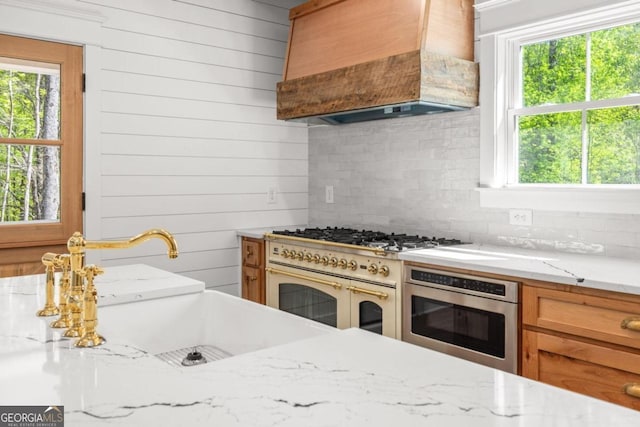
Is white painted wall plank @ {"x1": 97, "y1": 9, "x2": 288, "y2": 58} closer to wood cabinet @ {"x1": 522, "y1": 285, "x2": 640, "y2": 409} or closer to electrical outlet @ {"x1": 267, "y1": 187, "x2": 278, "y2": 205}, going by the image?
electrical outlet @ {"x1": 267, "y1": 187, "x2": 278, "y2": 205}

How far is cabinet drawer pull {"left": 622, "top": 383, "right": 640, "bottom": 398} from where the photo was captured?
74.4 inches

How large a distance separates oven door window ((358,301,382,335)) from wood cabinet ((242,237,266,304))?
959 mm

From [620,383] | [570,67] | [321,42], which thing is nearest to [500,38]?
[570,67]

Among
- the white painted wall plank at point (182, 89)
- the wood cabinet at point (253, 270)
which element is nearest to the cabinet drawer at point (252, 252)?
the wood cabinet at point (253, 270)

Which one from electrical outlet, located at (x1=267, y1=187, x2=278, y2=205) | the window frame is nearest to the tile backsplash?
electrical outlet, located at (x1=267, y1=187, x2=278, y2=205)

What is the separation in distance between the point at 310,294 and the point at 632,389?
74.4 inches

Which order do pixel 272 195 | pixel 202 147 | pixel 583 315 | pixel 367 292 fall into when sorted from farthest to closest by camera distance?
pixel 272 195
pixel 202 147
pixel 367 292
pixel 583 315

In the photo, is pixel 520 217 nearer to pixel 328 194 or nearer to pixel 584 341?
pixel 584 341

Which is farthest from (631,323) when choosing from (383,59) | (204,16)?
(204,16)

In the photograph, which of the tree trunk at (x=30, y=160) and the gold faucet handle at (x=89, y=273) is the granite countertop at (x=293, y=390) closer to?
the gold faucet handle at (x=89, y=273)

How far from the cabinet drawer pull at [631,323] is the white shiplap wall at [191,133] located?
2.73 m

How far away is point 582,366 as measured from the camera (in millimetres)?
2072

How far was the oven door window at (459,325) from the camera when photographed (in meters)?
2.38

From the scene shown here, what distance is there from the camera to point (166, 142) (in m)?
3.69
